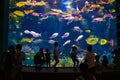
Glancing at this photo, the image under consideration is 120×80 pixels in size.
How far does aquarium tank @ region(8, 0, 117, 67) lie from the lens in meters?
20.8

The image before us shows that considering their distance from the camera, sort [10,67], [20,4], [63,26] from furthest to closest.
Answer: [63,26]
[20,4]
[10,67]

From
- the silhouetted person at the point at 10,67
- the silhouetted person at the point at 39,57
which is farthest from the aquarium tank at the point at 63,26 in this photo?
the silhouetted person at the point at 10,67

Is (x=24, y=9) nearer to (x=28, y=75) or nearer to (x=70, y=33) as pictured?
(x=70, y=33)

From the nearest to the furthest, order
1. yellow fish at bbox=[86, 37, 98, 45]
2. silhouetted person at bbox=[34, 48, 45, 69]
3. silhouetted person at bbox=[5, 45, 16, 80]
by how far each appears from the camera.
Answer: silhouetted person at bbox=[5, 45, 16, 80], silhouetted person at bbox=[34, 48, 45, 69], yellow fish at bbox=[86, 37, 98, 45]

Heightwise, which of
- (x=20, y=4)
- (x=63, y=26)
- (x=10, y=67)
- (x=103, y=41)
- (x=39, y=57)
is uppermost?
(x=20, y=4)

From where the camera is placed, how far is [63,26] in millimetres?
21562

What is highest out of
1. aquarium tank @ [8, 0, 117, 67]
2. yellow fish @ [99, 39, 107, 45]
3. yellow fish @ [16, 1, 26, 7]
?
yellow fish @ [16, 1, 26, 7]

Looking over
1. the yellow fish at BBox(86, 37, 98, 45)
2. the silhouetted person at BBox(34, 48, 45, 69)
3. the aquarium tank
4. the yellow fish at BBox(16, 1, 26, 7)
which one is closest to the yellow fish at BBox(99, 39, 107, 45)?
the aquarium tank

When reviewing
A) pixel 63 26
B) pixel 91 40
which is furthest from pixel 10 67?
pixel 91 40

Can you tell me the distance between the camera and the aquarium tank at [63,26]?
20.8 m

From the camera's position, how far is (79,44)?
2145 cm

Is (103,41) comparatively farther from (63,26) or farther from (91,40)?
(63,26)

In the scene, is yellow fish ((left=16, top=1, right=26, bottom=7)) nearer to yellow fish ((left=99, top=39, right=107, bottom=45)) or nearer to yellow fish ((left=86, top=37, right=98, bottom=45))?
yellow fish ((left=86, top=37, right=98, bottom=45))

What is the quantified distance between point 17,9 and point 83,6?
14.5ft
